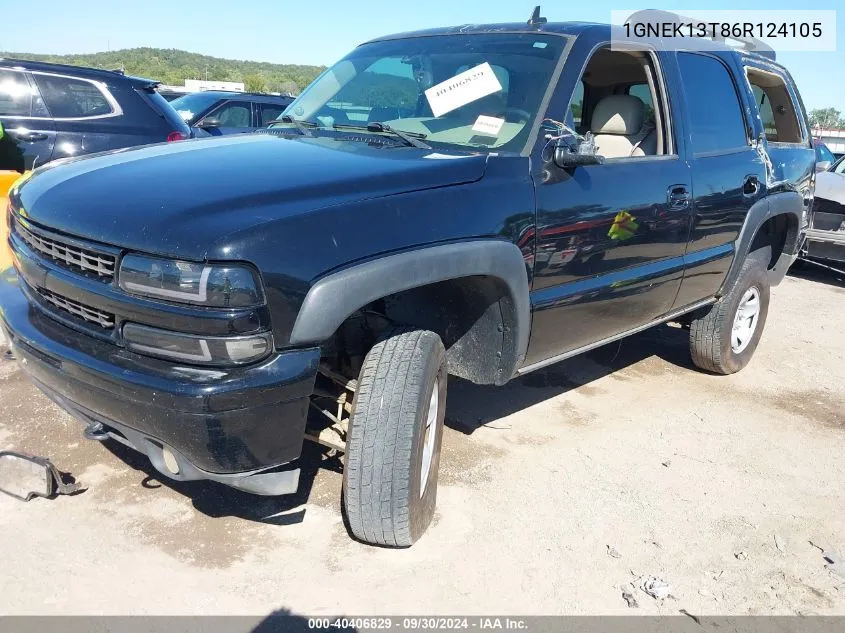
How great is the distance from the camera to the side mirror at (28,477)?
2805 mm

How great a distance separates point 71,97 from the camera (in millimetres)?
6520

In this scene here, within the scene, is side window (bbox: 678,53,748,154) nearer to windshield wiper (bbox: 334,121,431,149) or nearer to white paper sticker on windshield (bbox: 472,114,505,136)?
white paper sticker on windshield (bbox: 472,114,505,136)

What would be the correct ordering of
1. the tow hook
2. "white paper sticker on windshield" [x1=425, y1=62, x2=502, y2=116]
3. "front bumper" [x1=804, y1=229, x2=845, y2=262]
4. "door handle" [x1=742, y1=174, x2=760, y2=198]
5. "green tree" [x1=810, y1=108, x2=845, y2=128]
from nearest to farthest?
the tow hook → "white paper sticker on windshield" [x1=425, y1=62, x2=502, y2=116] → "door handle" [x1=742, y1=174, x2=760, y2=198] → "front bumper" [x1=804, y1=229, x2=845, y2=262] → "green tree" [x1=810, y1=108, x2=845, y2=128]

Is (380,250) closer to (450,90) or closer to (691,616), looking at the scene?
(450,90)

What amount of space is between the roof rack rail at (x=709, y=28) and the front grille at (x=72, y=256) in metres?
2.93

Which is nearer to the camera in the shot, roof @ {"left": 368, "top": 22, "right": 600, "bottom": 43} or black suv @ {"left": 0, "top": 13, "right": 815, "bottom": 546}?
black suv @ {"left": 0, "top": 13, "right": 815, "bottom": 546}

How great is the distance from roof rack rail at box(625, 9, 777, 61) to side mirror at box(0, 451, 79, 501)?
3.48 metres

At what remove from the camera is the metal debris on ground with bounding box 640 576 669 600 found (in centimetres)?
258

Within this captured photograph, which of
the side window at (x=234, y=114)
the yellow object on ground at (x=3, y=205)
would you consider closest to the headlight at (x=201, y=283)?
the yellow object on ground at (x=3, y=205)

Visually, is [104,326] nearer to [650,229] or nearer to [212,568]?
[212,568]

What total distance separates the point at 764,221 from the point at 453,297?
8.55 feet

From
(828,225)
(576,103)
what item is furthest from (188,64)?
(576,103)

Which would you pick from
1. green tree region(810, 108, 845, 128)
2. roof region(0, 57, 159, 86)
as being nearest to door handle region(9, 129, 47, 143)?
roof region(0, 57, 159, 86)

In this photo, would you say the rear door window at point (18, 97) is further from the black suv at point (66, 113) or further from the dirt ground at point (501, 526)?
the dirt ground at point (501, 526)
